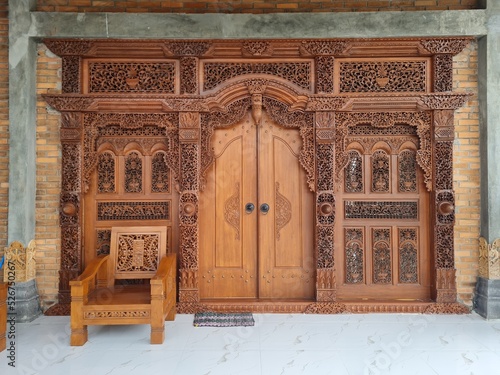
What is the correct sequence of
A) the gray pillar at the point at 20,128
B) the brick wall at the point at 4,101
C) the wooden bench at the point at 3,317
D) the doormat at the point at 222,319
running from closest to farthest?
the wooden bench at the point at 3,317
the doormat at the point at 222,319
the gray pillar at the point at 20,128
the brick wall at the point at 4,101

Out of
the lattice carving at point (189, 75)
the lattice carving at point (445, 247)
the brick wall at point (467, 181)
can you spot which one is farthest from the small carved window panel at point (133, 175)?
the brick wall at point (467, 181)

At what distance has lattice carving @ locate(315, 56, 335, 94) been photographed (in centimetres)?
376

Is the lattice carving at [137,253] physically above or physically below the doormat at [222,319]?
above

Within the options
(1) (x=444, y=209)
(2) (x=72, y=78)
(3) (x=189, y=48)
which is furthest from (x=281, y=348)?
(2) (x=72, y=78)

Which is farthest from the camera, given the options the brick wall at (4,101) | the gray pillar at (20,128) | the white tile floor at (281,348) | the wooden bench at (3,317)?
the brick wall at (4,101)

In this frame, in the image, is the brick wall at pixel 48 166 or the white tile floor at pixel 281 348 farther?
the brick wall at pixel 48 166

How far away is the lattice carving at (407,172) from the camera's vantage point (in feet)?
12.6

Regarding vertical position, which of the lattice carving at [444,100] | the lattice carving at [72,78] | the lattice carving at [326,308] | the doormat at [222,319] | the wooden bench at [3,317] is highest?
the lattice carving at [72,78]

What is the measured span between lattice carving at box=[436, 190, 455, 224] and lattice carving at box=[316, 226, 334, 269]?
3.51ft

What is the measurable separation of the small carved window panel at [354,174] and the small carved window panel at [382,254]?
46 centimetres

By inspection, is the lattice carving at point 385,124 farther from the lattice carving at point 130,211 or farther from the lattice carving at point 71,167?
the lattice carving at point 71,167

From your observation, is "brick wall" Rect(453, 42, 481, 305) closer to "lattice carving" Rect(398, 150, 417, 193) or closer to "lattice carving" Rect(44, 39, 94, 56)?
"lattice carving" Rect(398, 150, 417, 193)

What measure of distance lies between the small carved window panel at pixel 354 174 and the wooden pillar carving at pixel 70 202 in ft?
8.80

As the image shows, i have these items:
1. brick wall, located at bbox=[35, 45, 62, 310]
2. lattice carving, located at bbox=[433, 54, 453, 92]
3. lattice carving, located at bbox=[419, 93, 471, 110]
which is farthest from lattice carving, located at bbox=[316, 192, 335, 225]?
brick wall, located at bbox=[35, 45, 62, 310]
